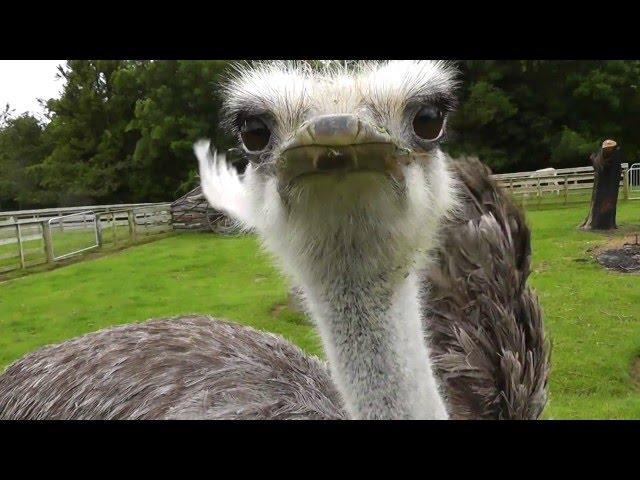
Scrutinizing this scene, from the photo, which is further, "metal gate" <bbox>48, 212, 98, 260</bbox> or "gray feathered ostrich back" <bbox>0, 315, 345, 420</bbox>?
"metal gate" <bbox>48, 212, 98, 260</bbox>

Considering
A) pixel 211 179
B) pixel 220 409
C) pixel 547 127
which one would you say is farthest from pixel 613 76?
pixel 220 409

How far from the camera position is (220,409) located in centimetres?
157

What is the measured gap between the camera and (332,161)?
0.95 m

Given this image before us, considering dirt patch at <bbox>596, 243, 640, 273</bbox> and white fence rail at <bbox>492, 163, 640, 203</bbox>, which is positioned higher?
white fence rail at <bbox>492, 163, 640, 203</bbox>

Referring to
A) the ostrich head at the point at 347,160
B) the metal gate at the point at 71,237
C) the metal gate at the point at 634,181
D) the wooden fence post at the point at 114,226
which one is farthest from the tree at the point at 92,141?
the metal gate at the point at 634,181

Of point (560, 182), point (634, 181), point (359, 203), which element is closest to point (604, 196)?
point (634, 181)

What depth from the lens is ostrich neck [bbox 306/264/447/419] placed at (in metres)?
1.17

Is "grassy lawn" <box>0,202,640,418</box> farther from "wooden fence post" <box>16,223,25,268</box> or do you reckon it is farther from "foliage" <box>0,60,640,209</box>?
"foliage" <box>0,60,640,209</box>

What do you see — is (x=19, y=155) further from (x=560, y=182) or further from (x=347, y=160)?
(x=560, y=182)

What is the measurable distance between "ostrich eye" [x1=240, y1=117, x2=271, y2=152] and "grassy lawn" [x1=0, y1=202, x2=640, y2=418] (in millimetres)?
1157

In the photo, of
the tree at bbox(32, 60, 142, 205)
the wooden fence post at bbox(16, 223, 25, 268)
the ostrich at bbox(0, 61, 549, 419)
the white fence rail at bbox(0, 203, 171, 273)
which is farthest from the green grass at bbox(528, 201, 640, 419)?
the wooden fence post at bbox(16, 223, 25, 268)
